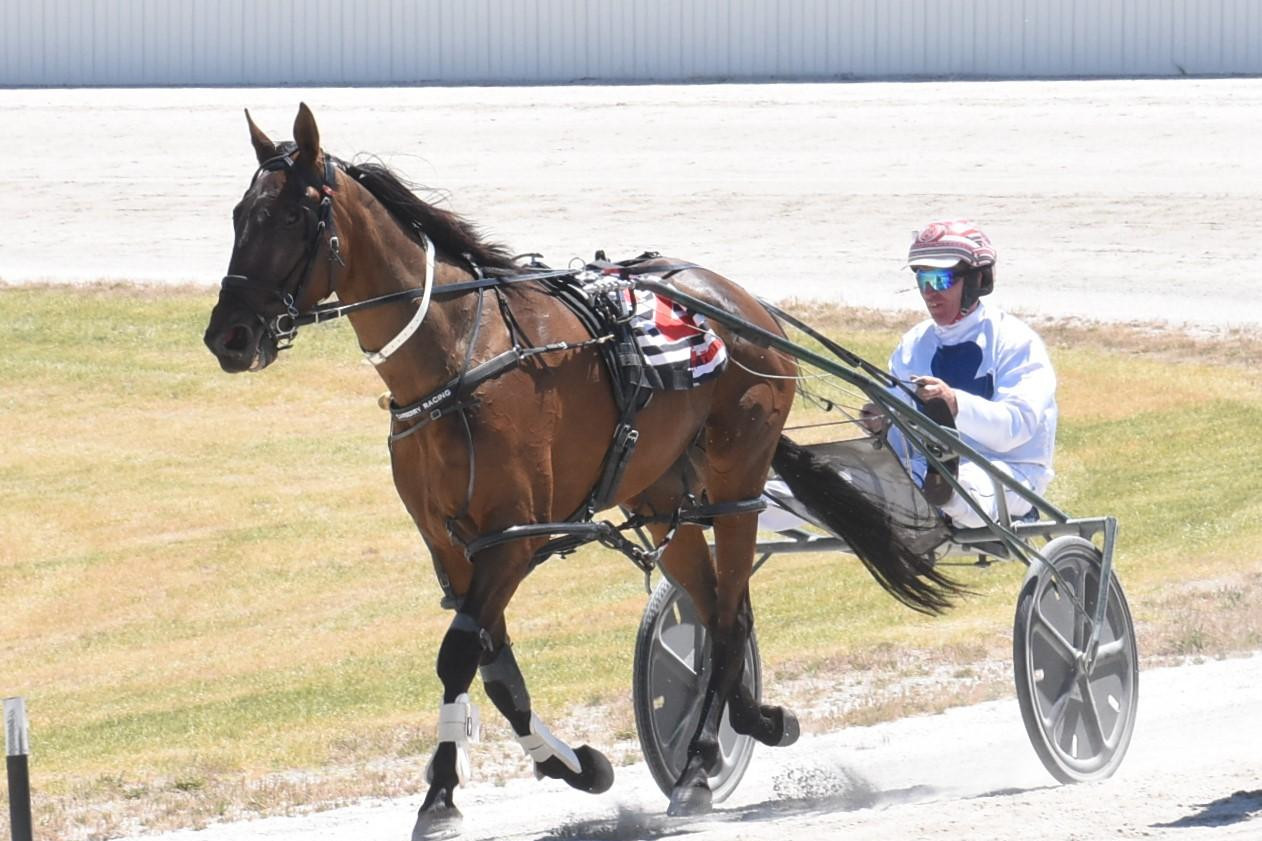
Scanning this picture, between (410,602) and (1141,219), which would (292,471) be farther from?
(1141,219)

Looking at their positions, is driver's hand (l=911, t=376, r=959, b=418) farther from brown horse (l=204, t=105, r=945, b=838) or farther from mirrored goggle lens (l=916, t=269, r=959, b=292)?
brown horse (l=204, t=105, r=945, b=838)

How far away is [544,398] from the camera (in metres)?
5.35

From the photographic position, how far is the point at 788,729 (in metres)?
6.30

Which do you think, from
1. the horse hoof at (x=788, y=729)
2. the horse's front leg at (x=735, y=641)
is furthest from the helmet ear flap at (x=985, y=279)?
the horse hoof at (x=788, y=729)

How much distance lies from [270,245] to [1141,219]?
55.2 feet

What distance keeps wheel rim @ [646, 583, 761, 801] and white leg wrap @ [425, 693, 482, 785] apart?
1177mm

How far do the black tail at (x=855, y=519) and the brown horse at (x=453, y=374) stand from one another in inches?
33.3

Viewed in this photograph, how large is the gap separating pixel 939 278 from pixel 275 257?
2367 millimetres

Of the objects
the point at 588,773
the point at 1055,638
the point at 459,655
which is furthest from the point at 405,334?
the point at 1055,638

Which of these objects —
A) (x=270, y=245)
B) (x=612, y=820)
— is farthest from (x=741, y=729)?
(x=270, y=245)

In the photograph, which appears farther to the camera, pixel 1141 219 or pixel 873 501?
pixel 1141 219

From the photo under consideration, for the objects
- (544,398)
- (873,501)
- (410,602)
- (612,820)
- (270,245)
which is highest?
(270,245)

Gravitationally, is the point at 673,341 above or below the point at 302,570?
above

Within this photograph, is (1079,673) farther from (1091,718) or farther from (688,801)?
(688,801)
